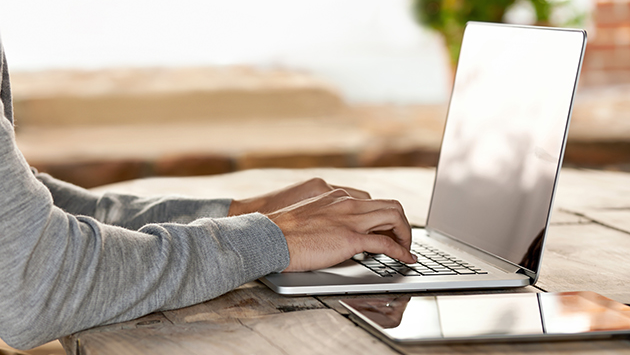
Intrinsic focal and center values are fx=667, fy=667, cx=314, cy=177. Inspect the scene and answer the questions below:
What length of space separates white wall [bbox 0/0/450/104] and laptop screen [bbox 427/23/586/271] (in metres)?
2.37

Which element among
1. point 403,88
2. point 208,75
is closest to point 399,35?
point 403,88

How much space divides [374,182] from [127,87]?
1928 millimetres

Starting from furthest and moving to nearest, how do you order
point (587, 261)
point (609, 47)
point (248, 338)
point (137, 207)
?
point (609, 47) < point (137, 207) < point (587, 261) < point (248, 338)

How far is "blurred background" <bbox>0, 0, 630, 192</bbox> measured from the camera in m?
2.51

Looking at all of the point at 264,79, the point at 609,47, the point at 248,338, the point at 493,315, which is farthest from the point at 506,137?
the point at 609,47

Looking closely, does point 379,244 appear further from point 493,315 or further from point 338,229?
point 493,315

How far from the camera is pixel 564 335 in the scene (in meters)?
0.48

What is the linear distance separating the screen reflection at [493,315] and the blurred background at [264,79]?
1797mm

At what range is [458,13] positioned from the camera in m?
3.18

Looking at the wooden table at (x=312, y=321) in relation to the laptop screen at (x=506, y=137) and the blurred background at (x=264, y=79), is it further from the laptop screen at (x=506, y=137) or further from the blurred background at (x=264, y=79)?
the blurred background at (x=264, y=79)

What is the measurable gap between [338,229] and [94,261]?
9.3 inches

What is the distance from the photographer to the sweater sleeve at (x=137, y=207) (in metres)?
0.85

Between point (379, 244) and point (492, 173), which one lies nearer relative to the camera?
point (379, 244)

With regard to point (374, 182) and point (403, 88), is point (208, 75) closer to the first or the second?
point (403, 88)
